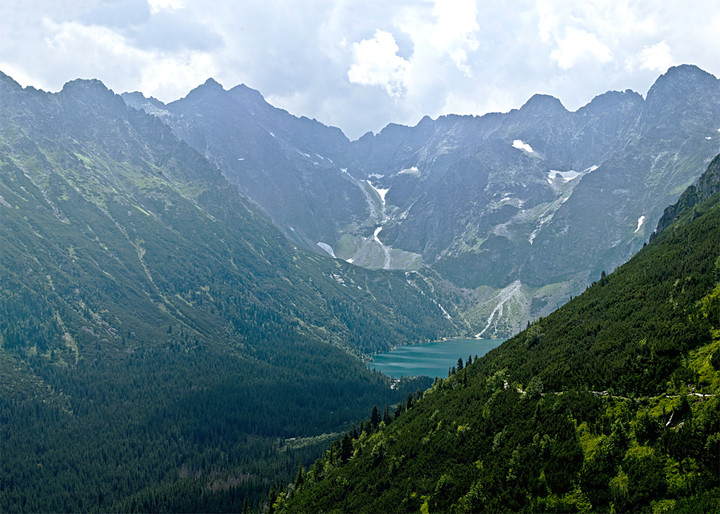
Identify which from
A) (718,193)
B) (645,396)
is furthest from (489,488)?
(718,193)

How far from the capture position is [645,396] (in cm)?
6794

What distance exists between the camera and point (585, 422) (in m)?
69.2

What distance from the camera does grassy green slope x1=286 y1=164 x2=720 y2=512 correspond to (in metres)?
56.6

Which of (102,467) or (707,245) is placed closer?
(707,245)

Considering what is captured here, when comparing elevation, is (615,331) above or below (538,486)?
above

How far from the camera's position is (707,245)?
106 m

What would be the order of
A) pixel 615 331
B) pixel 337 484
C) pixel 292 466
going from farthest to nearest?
pixel 292 466 → pixel 337 484 → pixel 615 331

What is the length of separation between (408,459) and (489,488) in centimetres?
2688

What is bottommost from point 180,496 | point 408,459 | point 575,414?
point 180,496

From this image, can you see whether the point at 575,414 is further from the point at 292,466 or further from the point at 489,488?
the point at 292,466

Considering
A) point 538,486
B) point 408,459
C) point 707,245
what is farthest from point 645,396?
point 707,245

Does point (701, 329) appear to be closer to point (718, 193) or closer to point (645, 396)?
point (645, 396)

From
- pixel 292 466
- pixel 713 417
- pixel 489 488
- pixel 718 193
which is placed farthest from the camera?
pixel 292 466

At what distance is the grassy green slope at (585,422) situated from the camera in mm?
56594
